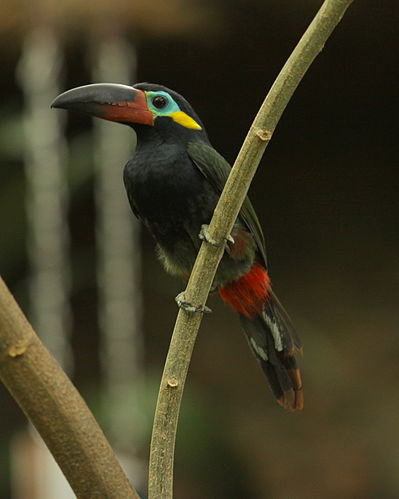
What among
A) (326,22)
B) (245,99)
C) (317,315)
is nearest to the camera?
(326,22)

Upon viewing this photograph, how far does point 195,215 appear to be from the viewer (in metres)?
1.24

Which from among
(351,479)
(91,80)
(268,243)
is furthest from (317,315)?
(91,80)

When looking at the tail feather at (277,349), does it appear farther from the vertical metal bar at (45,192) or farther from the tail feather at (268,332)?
the vertical metal bar at (45,192)

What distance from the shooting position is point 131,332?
2908mm

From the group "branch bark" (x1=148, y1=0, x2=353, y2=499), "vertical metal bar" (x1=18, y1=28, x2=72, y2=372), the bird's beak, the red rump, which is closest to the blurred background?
"vertical metal bar" (x1=18, y1=28, x2=72, y2=372)

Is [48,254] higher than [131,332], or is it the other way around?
[48,254]

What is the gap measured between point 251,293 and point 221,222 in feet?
1.70

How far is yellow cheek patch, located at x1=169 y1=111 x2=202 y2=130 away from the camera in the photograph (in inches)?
47.9

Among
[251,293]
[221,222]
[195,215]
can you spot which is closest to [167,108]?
Answer: [195,215]

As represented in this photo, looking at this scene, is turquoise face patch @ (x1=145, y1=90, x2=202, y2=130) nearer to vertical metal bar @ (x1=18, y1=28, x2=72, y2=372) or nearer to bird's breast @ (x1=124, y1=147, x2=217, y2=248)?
bird's breast @ (x1=124, y1=147, x2=217, y2=248)

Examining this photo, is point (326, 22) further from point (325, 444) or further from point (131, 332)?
point (325, 444)

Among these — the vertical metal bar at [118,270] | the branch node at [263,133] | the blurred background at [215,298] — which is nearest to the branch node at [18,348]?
the branch node at [263,133]

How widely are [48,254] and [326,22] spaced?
2.28m

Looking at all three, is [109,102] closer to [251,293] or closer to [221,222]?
[221,222]
